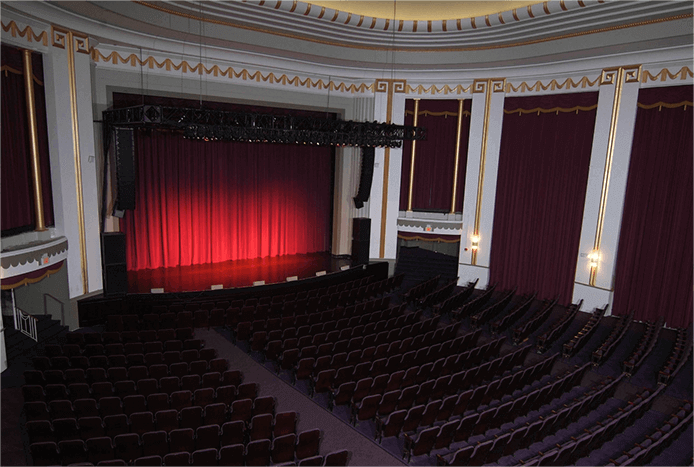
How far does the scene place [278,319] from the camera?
30.1ft

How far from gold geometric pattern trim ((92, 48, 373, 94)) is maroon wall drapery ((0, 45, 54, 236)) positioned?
6.39ft

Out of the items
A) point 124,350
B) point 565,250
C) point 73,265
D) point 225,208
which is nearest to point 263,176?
point 225,208

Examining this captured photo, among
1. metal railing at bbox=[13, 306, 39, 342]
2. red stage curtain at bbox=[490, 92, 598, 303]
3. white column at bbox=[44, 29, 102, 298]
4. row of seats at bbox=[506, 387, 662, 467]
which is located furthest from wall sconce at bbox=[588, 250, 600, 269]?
metal railing at bbox=[13, 306, 39, 342]

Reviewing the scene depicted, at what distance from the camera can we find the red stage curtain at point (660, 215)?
35.2 ft

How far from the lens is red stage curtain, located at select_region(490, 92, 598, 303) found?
12.3 meters

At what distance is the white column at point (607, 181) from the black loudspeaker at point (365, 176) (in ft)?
19.3

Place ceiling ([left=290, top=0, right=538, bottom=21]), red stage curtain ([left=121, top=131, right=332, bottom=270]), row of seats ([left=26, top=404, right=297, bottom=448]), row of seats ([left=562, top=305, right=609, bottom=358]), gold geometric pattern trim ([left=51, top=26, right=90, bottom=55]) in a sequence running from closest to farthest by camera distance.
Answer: row of seats ([left=26, top=404, right=297, bottom=448]) < gold geometric pattern trim ([left=51, top=26, right=90, bottom=55]) < row of seats ([left=562, top=305, right=609, bottom=358]) < ceiling ([left=290, top=0, right=538, bottom=21]) < red stage curtain ([left=121, top=131, right=332, bottom=270])

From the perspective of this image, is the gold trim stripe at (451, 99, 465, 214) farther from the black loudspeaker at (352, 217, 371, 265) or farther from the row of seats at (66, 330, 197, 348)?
the row of seats at (66, 330, 197, 348)

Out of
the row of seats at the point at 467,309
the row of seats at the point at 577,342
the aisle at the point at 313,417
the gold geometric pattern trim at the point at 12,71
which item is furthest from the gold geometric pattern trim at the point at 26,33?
the row of seats at the point at 577,342

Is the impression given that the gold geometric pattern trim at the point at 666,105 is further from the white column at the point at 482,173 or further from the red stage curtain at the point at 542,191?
the white column at the point at 482,173

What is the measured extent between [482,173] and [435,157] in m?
1.65

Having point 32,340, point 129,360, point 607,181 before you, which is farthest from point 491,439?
point 607,181

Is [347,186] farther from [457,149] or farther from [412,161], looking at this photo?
[457,149]

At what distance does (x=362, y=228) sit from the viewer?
1420 cm
